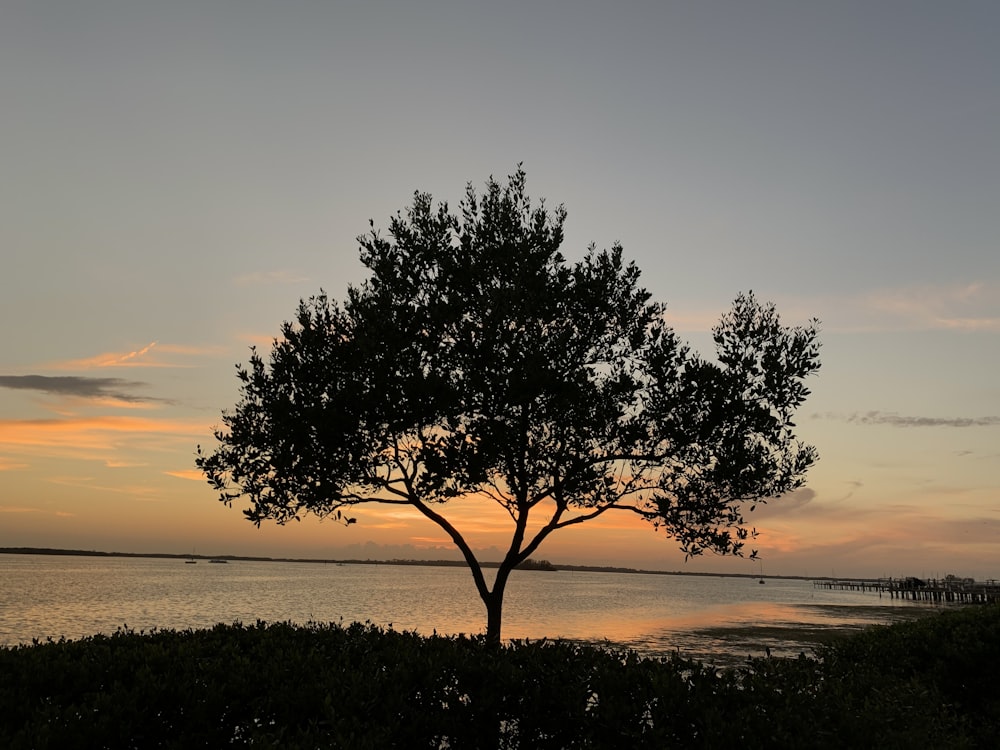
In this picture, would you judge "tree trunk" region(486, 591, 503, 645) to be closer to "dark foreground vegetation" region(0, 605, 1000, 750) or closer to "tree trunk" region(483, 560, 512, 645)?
"tree trunk" region(483, 560, 512, 645)

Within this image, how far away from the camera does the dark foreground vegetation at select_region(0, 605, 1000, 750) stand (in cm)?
814

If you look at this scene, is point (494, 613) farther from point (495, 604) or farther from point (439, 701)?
point (439, 701)

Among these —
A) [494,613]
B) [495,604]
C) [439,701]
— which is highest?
[439,701]

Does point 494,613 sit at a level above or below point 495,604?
below

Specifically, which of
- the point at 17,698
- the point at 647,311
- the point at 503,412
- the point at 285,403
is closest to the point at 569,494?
the point at 503,412

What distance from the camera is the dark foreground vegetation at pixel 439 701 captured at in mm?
8141

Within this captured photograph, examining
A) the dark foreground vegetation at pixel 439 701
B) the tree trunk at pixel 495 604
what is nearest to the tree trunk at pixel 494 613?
the tree trunk at pixel 495 604

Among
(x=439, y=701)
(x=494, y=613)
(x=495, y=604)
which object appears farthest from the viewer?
(x=495, y=604)

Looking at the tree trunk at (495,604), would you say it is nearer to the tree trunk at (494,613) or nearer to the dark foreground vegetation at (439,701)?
the tree trunk at (494,613)

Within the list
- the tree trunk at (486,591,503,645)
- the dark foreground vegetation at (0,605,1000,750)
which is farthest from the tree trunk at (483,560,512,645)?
the dark foreground vegetation at (0,605,1000,750)

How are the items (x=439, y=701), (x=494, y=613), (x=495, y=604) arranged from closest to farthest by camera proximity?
(x=439, y=701) < (x=494, y=613) < (x=495, y=604)

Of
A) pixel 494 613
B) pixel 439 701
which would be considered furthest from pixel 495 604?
pixel 439 701

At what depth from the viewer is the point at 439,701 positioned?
9.09 m

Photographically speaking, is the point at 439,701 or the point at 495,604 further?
the point at 495,604
